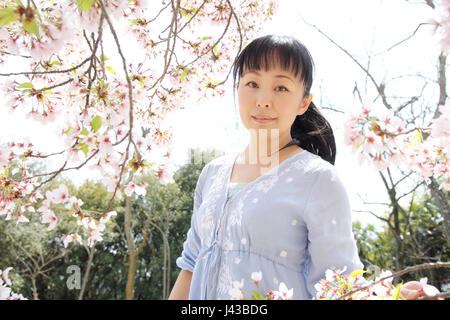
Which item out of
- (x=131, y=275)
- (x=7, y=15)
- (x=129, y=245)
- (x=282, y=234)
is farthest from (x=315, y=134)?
(x=131, y=275)

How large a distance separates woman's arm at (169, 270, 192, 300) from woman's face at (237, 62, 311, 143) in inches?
16.6

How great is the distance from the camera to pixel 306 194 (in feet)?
2.81

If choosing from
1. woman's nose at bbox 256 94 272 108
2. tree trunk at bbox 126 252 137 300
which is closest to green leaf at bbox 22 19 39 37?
woman's nose at bbox 256 94 272 108

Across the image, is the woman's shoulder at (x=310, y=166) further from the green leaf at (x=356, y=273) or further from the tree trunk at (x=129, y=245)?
the tree trunk at (x=129, y=245)

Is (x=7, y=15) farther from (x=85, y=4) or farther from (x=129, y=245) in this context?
(x=129, y=245)

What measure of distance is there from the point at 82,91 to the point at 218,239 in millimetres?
517

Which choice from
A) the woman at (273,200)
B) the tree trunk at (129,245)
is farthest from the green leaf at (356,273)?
the tree trunk at (129,245)

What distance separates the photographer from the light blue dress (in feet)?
2.65

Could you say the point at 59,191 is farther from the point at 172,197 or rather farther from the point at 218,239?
the point at 172,197

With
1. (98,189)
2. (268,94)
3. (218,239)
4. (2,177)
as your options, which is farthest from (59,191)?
(98,189)

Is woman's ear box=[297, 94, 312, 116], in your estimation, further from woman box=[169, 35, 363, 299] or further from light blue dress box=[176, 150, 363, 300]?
light blue dress box=[176, 150, 363, 300]

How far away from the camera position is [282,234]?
83 cm

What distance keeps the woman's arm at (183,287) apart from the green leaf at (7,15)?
0.73 metres

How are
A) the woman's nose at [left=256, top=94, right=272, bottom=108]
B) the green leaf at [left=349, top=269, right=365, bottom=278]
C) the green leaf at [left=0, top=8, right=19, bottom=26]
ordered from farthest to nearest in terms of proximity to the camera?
the woman's nose at [left=256, top=94, right=272, bottom=108]
the green leaf at [left=349, top=269, right=365, bottom=278]
the green leaf at [left=0, top=8, right=19, bottom=26]
